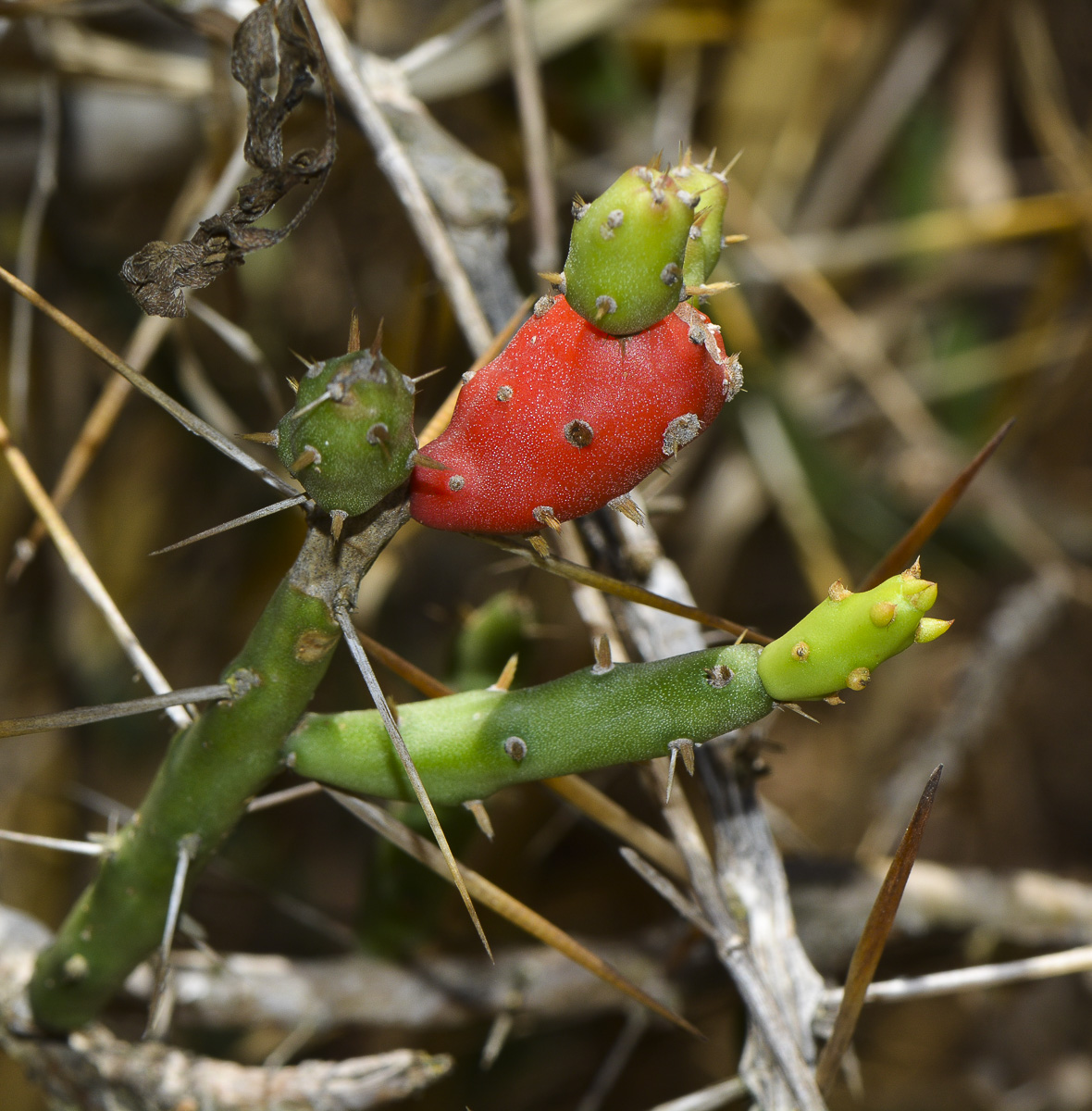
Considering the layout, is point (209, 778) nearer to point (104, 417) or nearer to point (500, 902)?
point (500, 902)

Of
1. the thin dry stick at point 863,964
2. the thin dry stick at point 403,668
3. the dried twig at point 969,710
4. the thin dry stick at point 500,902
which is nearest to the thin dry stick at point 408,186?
the thin dry stick at point 403,668

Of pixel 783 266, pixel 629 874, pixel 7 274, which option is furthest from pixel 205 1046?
pixel 783 266

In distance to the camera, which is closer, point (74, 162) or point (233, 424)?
point (233, 424)

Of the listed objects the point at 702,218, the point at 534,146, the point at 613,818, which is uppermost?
the point at 534,146

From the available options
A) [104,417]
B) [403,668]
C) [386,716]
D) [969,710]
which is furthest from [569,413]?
[969,710]

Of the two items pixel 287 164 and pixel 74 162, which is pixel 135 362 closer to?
pixel 287 164

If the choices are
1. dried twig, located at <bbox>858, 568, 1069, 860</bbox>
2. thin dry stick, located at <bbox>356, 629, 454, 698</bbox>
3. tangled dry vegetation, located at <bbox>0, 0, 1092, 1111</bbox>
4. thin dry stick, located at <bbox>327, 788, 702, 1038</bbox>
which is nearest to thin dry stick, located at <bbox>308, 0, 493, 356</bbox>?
tangled dry vegetation, located at <bbox>0, 0, 1092, 1111</bbox>

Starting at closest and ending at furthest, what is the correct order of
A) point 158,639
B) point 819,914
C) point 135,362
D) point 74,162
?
1. point 135,362
2. point 819,914
3. point 74,162
4. point 158,639
